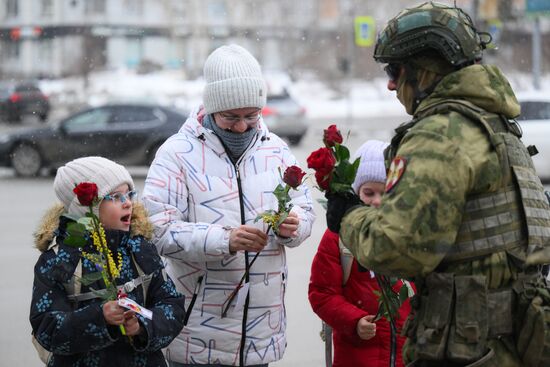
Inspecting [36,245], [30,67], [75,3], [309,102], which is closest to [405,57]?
[36,245]

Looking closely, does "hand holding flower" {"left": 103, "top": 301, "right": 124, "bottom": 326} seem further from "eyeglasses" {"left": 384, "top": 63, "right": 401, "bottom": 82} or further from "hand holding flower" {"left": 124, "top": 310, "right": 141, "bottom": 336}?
"eyeglasses" {"left": 384, "top": 63, "right": 401, "bottom": 82}

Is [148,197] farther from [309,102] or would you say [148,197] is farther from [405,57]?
[309,102]

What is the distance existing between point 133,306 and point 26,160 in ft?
50.9

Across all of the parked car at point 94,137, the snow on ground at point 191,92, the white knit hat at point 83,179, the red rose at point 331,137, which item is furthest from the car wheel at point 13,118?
the red rose at point 331,137

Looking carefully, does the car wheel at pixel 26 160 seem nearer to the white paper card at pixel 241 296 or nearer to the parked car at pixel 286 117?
the parked car at pixel 286 117

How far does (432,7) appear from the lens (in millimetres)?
3189

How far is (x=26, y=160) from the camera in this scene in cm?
1852

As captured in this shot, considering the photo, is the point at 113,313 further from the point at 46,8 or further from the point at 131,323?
the point at 46,8

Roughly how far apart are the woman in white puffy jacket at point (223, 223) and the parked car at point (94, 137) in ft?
45.3

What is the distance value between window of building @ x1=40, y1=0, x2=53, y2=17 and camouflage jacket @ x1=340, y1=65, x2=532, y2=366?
139 feet

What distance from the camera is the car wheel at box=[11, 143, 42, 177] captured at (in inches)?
727

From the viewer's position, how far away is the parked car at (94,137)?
1797cm

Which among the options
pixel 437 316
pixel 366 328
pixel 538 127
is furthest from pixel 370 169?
pixel 538 127

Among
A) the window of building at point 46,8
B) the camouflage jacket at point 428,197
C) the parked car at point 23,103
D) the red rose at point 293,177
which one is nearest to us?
the camouflage jacket at point 428,197
